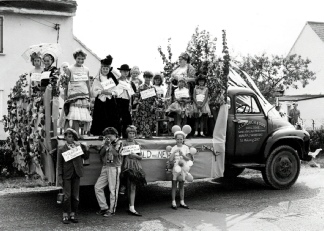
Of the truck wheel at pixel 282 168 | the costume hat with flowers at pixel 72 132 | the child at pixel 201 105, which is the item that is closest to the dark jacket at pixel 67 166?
the costume hat with flowers at pixel 72 132

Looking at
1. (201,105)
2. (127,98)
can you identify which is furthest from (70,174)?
(201,105)

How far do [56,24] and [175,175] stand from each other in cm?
1224

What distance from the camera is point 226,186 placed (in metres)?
10.4

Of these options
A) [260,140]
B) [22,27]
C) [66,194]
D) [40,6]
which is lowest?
[66,194]

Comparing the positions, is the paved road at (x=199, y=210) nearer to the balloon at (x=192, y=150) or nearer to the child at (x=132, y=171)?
the child at (x=132, y=171)

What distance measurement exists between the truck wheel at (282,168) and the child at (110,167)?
3.55m

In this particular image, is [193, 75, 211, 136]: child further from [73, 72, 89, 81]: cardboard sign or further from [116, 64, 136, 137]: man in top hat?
[73, 72, 89, 81]: cardboard sign

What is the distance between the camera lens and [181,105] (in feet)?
30.1

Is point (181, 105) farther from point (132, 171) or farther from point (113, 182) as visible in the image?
point (113, 182)

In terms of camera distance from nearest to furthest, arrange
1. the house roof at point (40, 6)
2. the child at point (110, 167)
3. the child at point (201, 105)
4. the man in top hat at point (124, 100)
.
→ 1. the child at point (110, 167)
2. the man in top hat at point (124, 100)
3. the child at point (201, 105)
4. the house roof at point (40, 6)

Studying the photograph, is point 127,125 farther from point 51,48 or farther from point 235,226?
point 235,226

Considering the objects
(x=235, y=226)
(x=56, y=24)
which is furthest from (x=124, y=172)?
(x=56, y=24)

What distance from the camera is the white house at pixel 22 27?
57.9 ft

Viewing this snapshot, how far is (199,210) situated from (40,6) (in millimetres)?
12690
